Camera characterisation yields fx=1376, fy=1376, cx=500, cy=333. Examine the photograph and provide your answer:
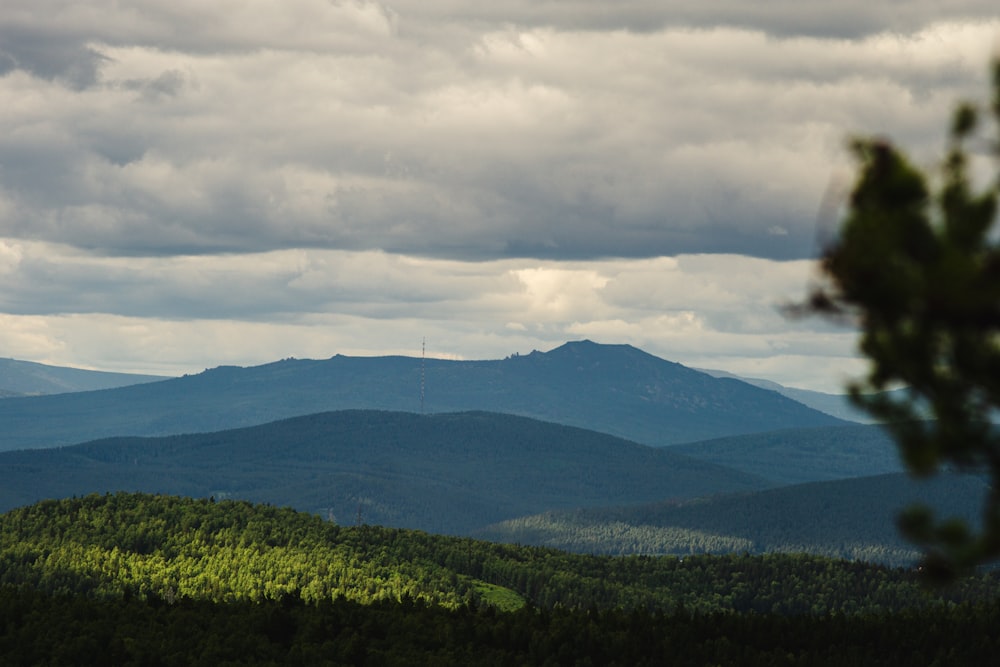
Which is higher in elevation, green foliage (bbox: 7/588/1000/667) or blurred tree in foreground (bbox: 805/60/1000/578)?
blurred tree in foreground (bbox: 805/60/1000/578)

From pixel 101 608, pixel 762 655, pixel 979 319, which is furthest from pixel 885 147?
pixel 101 608

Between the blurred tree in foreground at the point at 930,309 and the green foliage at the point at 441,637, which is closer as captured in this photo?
the blurred tree in foreground at the point at 930,309

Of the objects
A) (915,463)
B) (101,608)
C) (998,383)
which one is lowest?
(101,608)

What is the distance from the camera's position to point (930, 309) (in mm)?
24703

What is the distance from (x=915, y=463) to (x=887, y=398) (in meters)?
3.05

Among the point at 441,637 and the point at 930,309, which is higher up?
the point at 930,309

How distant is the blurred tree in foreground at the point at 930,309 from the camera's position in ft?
80.0

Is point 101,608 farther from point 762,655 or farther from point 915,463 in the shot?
point 915,463

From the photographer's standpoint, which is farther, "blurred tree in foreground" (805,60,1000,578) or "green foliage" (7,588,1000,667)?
"green foliage" (7,588,1000,667)

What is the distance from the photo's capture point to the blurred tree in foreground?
2438cm

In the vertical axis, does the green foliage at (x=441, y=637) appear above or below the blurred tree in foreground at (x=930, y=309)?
below

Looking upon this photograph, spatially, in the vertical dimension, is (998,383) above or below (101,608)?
above

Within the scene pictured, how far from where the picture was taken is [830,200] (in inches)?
949

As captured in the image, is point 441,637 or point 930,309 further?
point 441,637
